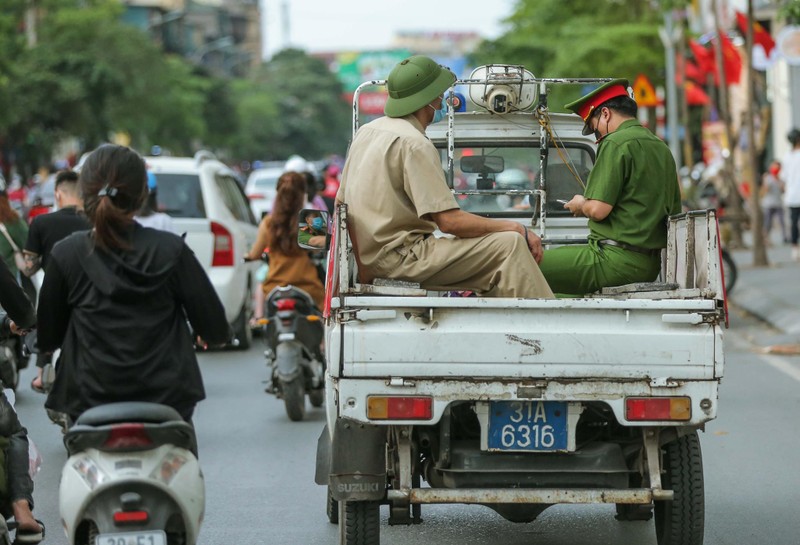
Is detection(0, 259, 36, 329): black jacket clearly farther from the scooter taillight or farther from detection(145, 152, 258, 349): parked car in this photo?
detection(145, 152, 258, 349): parked car

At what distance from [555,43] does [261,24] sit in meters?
152

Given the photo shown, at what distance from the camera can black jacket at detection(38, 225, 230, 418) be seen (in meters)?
4.81

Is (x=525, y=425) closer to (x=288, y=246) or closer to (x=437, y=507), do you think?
(x=437, y=507)

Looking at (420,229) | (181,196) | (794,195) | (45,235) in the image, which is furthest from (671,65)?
(420,229)

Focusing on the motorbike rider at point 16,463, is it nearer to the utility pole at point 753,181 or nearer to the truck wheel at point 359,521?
the truck wheel at point 359,521

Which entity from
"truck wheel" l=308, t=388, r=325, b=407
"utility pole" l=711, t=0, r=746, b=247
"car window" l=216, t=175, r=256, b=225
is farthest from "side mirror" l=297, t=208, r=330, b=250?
"utility pole" l=711, t=0, r=746, b=247

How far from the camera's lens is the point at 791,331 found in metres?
15.0

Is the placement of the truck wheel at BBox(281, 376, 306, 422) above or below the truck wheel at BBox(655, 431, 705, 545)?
below

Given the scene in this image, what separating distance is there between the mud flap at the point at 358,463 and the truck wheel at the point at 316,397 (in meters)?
4.94

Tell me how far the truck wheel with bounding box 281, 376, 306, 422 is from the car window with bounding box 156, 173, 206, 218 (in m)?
4.36

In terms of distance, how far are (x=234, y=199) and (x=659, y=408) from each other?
10.4 m

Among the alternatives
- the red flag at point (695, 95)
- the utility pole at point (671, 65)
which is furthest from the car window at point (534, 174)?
the red flag at point (695, 95)

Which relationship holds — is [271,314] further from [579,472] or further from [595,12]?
[595,12]

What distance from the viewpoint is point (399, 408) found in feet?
18.3
